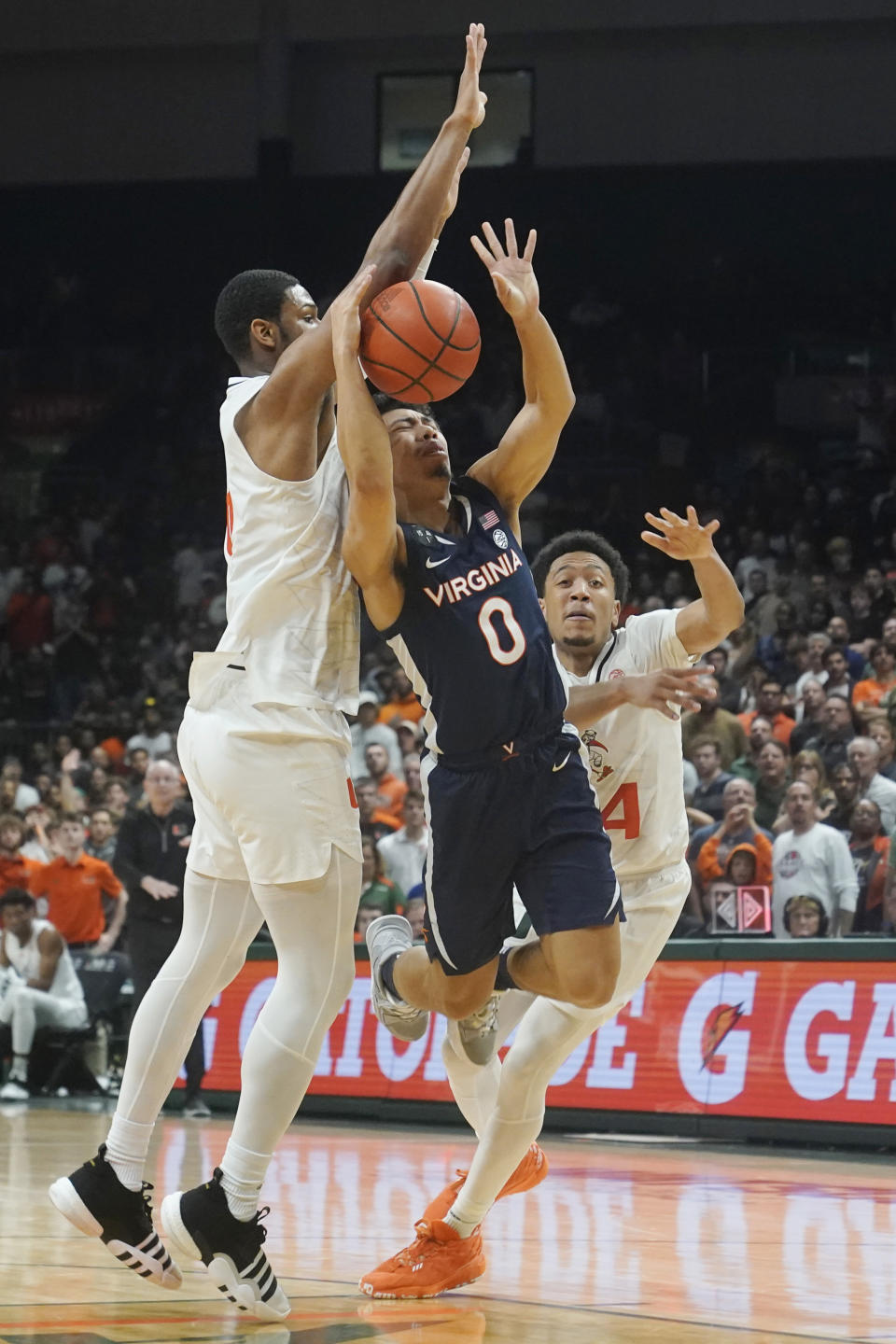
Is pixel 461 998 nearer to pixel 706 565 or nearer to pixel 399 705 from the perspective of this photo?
pixel 706 565

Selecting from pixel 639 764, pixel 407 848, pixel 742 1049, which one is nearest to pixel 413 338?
pixel 639 764

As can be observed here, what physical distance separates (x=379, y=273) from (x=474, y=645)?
3.25 ft

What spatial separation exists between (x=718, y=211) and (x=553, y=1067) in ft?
57.6

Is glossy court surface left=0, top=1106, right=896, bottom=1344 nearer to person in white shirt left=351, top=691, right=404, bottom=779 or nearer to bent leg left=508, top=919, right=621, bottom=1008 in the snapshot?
bent leg left=508, top=919, right=621, bottom=1008

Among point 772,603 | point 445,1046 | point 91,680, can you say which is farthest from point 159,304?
point 445,1046

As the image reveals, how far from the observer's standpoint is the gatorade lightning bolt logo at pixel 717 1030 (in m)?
10.1

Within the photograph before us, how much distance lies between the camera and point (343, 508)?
16.2ft

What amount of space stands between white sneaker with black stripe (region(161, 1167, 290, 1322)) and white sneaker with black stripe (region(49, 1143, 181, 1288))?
Answer: 154mm

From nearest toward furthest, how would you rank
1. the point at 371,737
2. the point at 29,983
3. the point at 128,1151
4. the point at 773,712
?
the point at 128,1151, the point at 29,983, the point at 773,712, the point at 371,737

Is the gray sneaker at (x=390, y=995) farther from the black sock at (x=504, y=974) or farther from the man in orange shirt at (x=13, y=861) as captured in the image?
the man in orange shirt at (x=13, y=861)

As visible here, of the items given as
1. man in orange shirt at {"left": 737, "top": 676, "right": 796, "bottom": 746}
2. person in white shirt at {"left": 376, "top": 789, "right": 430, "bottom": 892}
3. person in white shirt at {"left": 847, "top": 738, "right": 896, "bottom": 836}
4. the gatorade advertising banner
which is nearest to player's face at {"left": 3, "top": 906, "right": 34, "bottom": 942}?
person in white shirt at {"left": 376, "top": 789, "right": 430, "bottom": 892}

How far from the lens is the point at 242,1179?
463cm

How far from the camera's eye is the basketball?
15.4 ft

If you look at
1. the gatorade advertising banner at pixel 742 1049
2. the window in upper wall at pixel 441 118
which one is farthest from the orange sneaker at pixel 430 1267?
the window in upper wall at pixel 441 118
